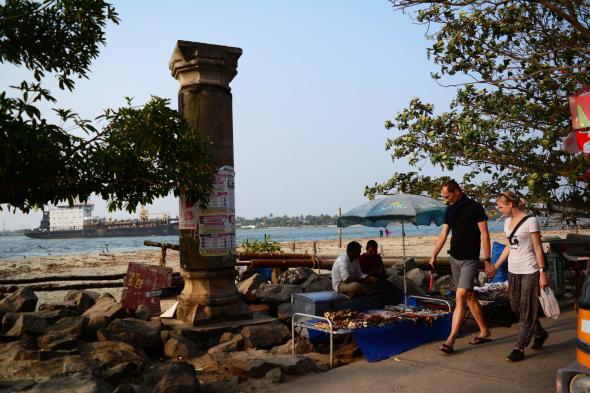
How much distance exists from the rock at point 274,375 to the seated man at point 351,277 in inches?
99.1

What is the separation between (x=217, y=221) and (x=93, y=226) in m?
116

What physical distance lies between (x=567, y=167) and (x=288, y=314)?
18.3 ft

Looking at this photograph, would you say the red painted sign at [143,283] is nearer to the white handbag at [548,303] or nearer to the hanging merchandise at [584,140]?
the white handbag at [548,303]

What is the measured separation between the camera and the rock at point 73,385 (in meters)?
4.35

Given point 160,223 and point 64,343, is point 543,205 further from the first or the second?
point 160,223

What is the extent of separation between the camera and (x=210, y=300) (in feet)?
24.7

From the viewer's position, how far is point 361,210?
8750mm

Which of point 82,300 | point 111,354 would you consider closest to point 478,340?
point 111,354

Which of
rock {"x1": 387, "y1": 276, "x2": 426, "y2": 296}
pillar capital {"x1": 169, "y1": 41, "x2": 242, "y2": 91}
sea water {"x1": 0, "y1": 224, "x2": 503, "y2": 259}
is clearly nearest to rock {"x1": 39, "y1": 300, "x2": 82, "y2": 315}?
pillar capital {"x1": 169, "y1": 41, "x2": 242, "y2": 91}

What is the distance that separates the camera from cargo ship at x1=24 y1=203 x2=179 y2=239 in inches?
4304

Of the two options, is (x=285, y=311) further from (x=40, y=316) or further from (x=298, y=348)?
(x=40, y=316)

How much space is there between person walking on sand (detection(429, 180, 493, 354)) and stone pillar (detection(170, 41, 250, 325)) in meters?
3.34

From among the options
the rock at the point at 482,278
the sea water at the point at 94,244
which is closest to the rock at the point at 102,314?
the rock at the point at 482,278

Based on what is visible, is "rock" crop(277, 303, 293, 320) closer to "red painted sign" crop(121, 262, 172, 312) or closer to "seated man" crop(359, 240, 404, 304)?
"seated man" crop(359, 240, 404, 304)
